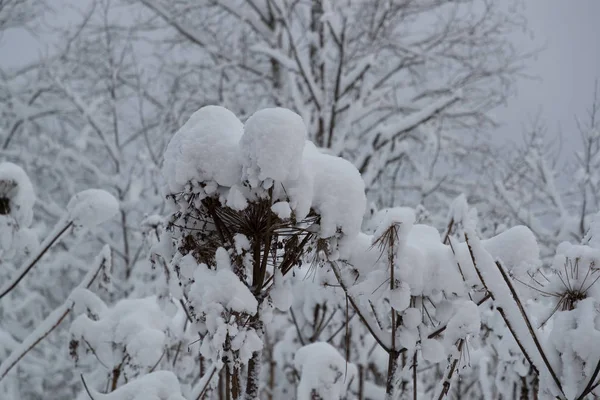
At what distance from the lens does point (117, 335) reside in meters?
2.32

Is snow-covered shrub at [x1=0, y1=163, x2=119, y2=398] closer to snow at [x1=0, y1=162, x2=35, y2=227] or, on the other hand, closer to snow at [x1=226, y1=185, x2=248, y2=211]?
snow at [x1=0, y1=162, x2=35, y2=227]

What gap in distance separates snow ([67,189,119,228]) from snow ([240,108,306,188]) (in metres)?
1.26

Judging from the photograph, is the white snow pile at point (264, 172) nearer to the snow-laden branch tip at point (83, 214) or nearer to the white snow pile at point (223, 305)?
the white snow pile at point (223, 305)

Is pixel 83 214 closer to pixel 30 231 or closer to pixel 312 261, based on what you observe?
pixel 30 231

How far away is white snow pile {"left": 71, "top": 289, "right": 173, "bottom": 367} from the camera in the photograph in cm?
226

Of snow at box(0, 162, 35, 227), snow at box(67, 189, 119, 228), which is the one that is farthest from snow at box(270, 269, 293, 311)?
snow at box(0, 162, 35, 227)

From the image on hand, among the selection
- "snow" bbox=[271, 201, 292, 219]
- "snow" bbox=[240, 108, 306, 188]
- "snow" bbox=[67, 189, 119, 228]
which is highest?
"snow" bbox=[67, 189, 119, 228]

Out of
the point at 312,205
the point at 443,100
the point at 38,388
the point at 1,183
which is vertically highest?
the point at 443,100

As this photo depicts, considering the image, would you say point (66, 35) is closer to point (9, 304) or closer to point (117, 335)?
point (9, 304)

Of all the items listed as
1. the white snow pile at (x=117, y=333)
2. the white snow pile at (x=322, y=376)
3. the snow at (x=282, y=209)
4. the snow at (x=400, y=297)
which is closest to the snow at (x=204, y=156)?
the snow at (x=282, y=209)

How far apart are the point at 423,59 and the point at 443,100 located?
2.80 m

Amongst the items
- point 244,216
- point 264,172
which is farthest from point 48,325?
point 264,172

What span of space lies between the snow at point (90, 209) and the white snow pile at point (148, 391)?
32.7 inches

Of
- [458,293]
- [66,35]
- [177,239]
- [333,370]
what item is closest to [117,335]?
[333,370]
